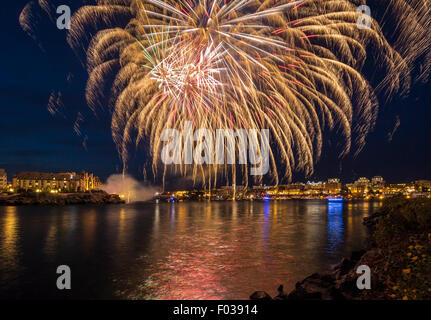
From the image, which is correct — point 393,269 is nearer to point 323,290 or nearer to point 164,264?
point 323,290

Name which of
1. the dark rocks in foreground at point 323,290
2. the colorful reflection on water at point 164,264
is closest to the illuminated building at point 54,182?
the colorful reflection on water at point 164,264

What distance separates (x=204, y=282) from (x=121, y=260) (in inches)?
325

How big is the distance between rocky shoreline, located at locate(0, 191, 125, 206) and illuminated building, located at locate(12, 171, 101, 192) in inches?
631

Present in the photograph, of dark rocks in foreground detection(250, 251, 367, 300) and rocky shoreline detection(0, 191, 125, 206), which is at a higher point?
dark rocks in foreground detection(250, 251, 367, 300)

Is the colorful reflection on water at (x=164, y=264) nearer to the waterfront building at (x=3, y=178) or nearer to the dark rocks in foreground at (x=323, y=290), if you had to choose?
the dark rocks in foreground at (x=323, y=290)

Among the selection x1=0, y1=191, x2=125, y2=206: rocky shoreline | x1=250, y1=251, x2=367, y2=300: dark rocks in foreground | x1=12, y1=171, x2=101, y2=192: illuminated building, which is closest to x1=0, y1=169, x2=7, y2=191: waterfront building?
x1=12, y1=171, x2=101, y2=192: illuminated building

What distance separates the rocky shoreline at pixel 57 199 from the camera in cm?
12222

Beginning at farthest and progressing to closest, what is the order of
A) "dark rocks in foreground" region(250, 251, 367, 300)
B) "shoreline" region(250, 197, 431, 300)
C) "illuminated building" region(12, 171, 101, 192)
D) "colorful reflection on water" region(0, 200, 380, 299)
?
"illuminated building" region(12, 171, 101, 192), "colorful reflection on water" region(0, 200, 380, 299), "dark rocks in foreground" region(250, 251, 367, 300), "shoreline" region(250, 197, 431, 300)

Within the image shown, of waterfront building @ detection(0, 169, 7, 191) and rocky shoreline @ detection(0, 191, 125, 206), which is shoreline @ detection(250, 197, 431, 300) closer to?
rocky shoreline @ detection(0, 191, 125, 206)

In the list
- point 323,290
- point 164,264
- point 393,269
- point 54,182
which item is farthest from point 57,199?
point 393,269

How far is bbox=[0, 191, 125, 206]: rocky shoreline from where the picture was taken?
122 meters
